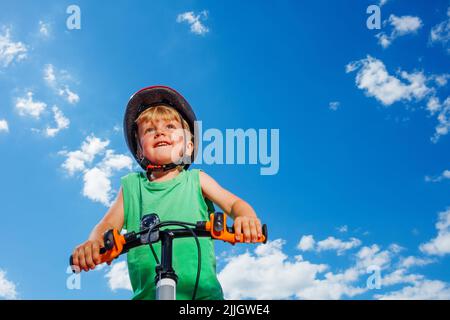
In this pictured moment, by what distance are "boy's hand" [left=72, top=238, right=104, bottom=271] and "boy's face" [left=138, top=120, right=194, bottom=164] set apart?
1.39m

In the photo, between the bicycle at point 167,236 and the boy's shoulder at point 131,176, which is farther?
the boy's shoulder at point 131,176

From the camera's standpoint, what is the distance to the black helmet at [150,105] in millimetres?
4559

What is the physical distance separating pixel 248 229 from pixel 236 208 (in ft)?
2.93

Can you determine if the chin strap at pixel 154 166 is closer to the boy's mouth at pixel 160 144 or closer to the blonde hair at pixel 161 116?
the boy's mouth at pixel 160 144

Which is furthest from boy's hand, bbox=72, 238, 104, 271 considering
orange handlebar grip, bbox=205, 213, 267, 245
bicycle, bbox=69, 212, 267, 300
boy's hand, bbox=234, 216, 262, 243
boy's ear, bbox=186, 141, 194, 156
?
boy's ear, bbox=186, 141, 194, 156

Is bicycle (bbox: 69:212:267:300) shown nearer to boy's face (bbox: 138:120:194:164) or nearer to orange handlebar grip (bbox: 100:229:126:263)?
orange handlebar grip (bbox: 100:229:126:263)

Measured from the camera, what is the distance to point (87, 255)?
2.90m

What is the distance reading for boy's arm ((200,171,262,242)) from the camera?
111 inches

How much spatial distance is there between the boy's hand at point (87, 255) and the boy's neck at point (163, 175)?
1.43 m

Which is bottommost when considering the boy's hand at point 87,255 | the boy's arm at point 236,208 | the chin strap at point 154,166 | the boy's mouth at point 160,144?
the boy's hand at point 87,255

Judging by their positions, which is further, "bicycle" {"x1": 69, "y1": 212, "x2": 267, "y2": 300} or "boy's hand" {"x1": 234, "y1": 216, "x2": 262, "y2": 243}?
"boy's hand" {"x1": 234, "y1": 216, "x2": 262, "y2": 243}

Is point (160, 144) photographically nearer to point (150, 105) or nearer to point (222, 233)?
point (150, 105)

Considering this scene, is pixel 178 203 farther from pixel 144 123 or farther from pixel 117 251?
pixel 117 251

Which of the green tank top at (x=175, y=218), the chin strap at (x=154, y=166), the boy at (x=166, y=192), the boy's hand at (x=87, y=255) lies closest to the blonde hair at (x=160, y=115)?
the boy at (x=166, y=192)
